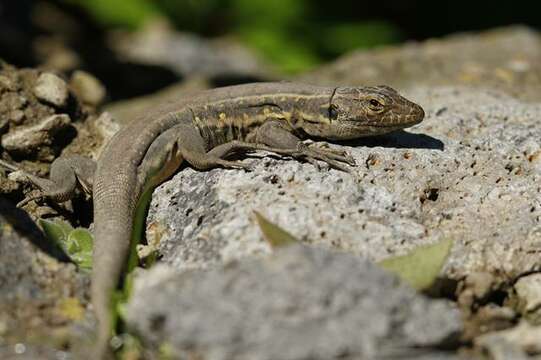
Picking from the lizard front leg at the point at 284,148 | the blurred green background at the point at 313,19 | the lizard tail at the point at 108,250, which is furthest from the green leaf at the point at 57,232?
the blurred green background at the point at 313,19

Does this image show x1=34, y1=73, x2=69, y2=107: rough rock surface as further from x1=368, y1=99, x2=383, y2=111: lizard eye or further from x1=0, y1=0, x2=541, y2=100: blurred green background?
x1=0, y1=0, x2=541, y2=100: blurred green background

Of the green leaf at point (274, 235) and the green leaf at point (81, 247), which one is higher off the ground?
the green leaf at point (274, 235)

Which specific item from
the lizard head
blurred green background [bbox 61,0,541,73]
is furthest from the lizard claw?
blurred green background [bbox 61,0,541,73]

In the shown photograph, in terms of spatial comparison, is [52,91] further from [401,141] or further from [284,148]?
[401,141]

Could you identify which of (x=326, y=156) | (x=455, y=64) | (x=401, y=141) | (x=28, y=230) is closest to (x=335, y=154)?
(x=326, y=156)

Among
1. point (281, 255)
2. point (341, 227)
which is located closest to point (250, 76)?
point (341, 227)

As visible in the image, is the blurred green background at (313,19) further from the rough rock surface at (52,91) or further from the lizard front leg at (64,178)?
the lizard front leg at (64,178)
